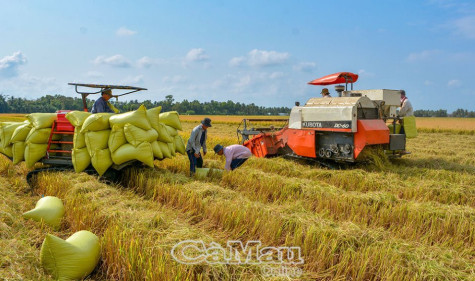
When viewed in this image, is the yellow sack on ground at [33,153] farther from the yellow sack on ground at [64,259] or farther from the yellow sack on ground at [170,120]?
the yellow sack on ground at [64,259]

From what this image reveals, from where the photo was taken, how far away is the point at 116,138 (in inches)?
201

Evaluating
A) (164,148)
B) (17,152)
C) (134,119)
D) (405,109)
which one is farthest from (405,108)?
(17,152)

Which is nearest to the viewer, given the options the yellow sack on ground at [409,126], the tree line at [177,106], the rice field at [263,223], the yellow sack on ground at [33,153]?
the rice field at [263,223]

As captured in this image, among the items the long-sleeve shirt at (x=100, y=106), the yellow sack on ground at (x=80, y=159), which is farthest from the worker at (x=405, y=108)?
the yellow sack on ground at (x=80, y=159)

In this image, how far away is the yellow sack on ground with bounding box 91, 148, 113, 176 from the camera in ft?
16.8

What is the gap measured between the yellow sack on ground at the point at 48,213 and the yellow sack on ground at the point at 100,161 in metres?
1.31

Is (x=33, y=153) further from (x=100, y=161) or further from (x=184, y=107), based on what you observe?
(x=184, y=107)

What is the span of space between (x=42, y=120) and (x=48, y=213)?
2.87 m

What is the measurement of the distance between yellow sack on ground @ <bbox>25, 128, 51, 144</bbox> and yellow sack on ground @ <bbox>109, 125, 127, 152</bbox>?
167 cm

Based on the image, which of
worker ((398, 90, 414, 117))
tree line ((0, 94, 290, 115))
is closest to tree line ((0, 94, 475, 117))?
tree line ((0, 94, 290, 115))

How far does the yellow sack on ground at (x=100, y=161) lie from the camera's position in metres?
5.11

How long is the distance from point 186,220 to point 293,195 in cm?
183

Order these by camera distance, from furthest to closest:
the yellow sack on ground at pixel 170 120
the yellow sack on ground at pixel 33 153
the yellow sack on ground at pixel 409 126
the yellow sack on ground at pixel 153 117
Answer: the yellow sack on ground at pixel 409 126, the yellow sack on ground at pixel 170 120, the yellow sack on ground at pixel 33 153, the yellow sack on ground at pixel 153 117

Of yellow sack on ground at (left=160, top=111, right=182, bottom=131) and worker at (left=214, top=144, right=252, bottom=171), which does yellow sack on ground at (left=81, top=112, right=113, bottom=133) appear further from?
worker at (left=214, top=144, right=252, bottom=171)
